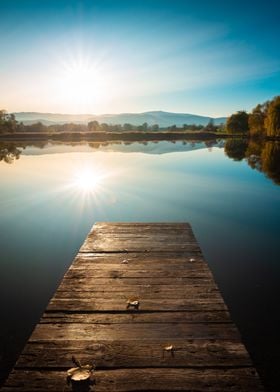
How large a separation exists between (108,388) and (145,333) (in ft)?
3.67

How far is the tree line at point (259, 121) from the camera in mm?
77438

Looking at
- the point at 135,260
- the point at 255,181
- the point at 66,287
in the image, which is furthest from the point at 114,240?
the point at 255,181

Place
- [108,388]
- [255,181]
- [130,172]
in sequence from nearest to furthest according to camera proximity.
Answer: [108,388] → [255,181] → [130,172]

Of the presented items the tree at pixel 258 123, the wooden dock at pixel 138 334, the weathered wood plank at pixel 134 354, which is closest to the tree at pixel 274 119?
the tree at pixel 258 123

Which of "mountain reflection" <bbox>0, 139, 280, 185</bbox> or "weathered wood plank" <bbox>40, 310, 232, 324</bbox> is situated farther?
"mountain reflection" <bbox>0, 139, 280, 185</bbox>

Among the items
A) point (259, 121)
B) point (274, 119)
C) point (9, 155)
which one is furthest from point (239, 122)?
point (9, 155)

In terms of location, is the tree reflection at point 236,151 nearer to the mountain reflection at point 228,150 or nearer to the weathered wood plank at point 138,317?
the mountain reflection at point 228,150

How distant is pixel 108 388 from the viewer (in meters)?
3.40

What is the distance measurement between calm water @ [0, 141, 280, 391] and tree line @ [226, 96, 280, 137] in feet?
177

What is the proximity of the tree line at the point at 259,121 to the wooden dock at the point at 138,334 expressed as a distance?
80.7 meters

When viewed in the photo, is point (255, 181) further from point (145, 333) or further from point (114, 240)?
point (145, 333)

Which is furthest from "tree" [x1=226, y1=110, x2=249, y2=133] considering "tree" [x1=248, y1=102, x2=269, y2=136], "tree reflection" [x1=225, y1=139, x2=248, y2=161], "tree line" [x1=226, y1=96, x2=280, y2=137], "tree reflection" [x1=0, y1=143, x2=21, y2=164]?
"tree reflection" [x1=0, y1=143, x2=21, y2=164]

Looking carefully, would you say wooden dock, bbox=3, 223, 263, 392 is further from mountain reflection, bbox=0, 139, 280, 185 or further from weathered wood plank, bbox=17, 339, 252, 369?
mountain reflection, bbox=0, 139, 280, 185

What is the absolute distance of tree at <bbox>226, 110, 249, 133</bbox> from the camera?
108 meters
